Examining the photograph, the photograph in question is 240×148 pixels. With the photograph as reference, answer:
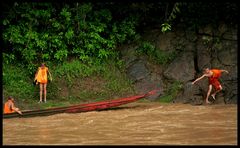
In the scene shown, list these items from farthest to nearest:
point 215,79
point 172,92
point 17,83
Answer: point 17,83
point 172,92
point 215,79

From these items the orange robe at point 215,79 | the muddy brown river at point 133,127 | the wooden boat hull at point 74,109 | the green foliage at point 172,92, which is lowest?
the muddy brown river at point 133,127

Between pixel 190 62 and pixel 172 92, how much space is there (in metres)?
1.38

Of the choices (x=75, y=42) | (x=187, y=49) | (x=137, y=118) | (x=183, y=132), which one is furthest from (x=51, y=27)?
(x=183, y=132)

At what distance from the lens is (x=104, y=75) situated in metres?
17.4

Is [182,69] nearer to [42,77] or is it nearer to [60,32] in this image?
[60,32]

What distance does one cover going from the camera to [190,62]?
16969 mm

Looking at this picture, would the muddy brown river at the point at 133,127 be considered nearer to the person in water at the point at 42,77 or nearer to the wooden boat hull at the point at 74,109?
the wooden boat hull at the point at 74,109

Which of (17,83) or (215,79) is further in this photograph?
(17,83)

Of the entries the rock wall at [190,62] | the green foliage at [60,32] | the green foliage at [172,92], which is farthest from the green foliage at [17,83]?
the green foliage at [172,92]

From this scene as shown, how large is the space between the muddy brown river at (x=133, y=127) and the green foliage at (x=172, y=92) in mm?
1440

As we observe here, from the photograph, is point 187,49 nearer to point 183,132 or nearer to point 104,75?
point 104,75

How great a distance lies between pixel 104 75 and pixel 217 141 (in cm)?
893

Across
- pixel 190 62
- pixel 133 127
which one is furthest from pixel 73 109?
pixel 190 62

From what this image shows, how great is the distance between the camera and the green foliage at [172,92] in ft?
53.1
